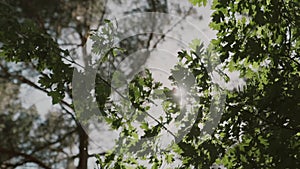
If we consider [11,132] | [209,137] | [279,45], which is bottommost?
[209,137]

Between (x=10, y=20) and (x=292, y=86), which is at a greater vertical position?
(x=10, y=20)

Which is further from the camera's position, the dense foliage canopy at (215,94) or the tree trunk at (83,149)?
the tree trunk at (83,149)

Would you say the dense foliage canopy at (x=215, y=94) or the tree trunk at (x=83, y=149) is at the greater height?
the tree trunk at (x=83, y=149)

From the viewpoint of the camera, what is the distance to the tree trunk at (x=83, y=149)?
4262 millimetres

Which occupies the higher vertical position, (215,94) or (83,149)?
(83,149)

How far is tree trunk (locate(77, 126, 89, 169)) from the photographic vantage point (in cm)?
426

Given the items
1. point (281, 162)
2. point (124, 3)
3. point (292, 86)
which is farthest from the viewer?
point (124, 3)

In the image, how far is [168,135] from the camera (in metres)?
1.52

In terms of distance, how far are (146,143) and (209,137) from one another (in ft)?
0.76

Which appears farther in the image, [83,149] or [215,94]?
[83,149]

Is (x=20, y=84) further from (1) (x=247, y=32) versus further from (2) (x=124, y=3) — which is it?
(1) (x=247, y=32)

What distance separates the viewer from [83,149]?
4375 mm

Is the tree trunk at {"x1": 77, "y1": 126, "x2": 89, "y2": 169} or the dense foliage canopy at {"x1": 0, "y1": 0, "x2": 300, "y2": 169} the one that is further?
the tree trunk at {"x1": 77, "y1": 126, "x2": 89, "y2": 169}

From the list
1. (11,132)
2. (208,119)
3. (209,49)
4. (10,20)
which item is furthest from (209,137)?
(11,132)
